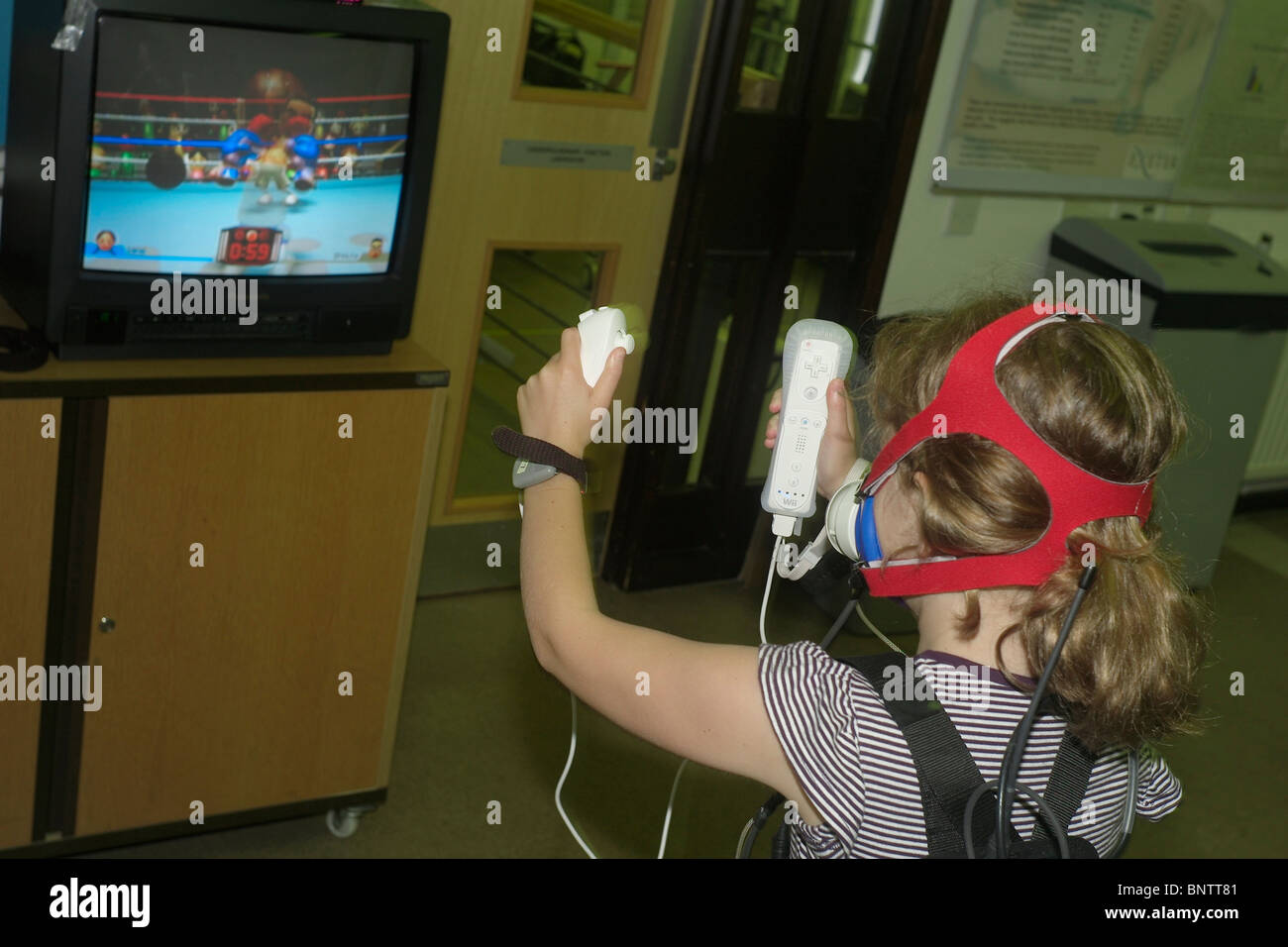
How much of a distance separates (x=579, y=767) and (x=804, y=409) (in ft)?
5.36

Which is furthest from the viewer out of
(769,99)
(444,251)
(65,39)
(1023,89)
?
(1023,89)

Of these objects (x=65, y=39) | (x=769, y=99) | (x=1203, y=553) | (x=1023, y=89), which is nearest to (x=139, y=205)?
(x=65, y=39)

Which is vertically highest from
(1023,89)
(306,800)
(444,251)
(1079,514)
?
(1023,89)

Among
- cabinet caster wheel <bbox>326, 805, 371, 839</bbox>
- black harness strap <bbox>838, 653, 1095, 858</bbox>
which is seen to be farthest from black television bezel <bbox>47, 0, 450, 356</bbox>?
black harness strap <bbox>838, 653, 1095, 858</bbox>

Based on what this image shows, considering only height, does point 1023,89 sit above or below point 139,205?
above

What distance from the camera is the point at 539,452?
1.13 metres

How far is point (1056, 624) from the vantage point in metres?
1.07

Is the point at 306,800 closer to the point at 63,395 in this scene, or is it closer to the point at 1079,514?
the point at 63,395

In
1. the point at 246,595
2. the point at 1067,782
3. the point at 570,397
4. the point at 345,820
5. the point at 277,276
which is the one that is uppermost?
the point at 570,397

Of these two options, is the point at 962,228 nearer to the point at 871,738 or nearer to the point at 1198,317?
the point at 1198,317

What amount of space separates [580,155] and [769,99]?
0.50 metres

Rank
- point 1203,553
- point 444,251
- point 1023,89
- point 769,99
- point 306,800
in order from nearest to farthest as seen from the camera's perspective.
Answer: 1. point 306,800
2. point 444,251
3. point 769,99
4. point 1023,89
5. point 1203,553

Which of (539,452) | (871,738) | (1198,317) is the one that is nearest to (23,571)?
(539,452)

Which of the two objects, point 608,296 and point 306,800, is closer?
point 306,800
